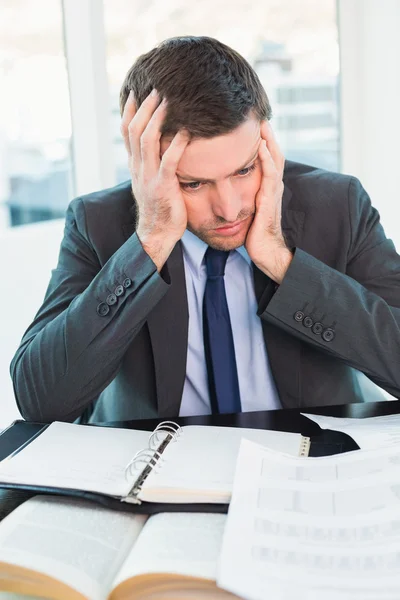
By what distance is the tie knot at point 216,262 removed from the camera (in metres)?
1.52

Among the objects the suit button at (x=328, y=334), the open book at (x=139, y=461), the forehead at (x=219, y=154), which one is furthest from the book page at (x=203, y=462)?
the forehead at (x=219, y=154)

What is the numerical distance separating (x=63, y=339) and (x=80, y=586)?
0.72 meters

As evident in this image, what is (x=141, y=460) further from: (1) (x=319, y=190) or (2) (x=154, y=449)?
(1) (x=319, y=190)

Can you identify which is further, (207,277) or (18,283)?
(18,283)

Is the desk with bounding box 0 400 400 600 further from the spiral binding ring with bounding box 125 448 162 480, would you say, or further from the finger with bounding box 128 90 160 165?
the finger with bounding box 128 90 160 165

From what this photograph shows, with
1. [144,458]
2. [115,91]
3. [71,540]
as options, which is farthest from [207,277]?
[115,91]

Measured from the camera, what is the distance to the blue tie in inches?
57.6

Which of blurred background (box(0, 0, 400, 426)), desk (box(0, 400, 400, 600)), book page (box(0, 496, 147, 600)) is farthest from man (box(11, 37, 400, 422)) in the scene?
blurred background (box(0, 0, 400, 426))

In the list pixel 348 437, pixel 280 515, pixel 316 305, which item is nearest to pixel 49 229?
pixel 316 305

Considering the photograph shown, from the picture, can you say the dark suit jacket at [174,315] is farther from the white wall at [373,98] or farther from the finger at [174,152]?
the white wall at [373,98]

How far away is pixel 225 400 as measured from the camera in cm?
146

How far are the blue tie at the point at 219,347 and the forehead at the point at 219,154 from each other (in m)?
0.24

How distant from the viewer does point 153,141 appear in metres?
1.36

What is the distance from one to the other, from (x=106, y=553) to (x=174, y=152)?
2.61 ft
